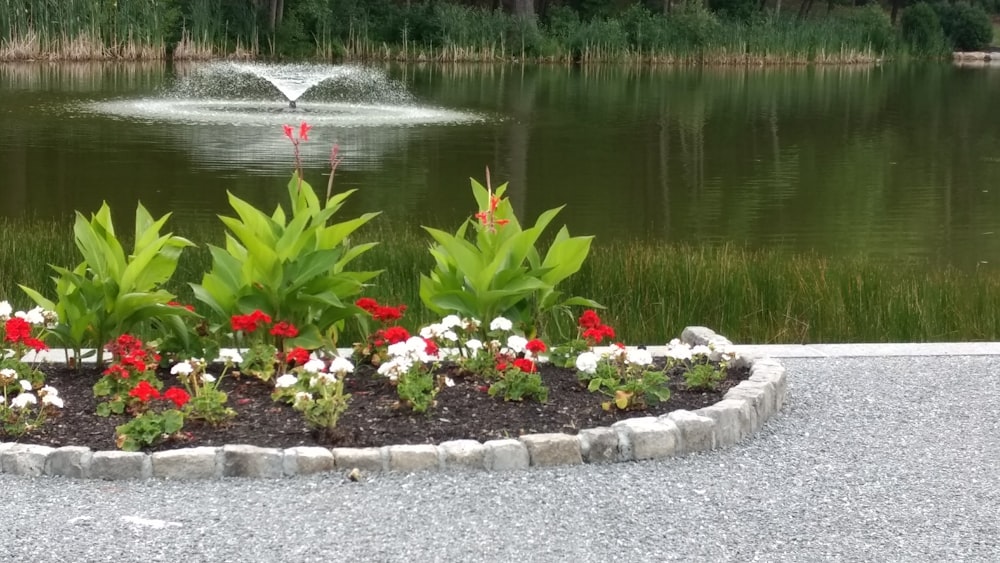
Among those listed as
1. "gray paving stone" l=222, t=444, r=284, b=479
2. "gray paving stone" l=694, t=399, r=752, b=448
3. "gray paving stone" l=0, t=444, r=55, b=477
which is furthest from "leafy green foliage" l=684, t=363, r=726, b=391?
"gray paving stone" l=0, t=444, r=55, b=477

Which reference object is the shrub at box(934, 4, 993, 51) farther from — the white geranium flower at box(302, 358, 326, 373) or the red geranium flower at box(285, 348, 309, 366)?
the white geranium flower at box(302, 358, 326, 373)

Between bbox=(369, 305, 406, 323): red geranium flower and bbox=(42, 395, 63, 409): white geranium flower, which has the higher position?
bbox=(369, 305, 406, 323): red geranium flower

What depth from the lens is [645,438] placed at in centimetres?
481

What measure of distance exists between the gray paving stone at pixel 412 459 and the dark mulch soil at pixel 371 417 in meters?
0.18

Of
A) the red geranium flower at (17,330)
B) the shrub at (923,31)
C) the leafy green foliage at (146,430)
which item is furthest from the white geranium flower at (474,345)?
the shrub at (923,31)

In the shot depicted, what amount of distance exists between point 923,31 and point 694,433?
→ 42894mm

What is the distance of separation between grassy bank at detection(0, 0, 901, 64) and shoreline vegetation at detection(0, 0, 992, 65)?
3 centimetres

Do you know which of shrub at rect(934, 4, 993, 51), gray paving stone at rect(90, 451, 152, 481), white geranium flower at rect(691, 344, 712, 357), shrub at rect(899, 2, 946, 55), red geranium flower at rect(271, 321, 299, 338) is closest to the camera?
gray paving stone at rect(90, 451, 152, 481)

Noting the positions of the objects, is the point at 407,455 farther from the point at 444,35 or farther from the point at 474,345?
the point at 444,35

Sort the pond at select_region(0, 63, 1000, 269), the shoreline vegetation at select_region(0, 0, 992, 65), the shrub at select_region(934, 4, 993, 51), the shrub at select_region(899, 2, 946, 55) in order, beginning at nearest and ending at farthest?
the pond at select_region(0, 63, 1000, 269)
the shoreline vegetation at select_region(0, 0, 992, 65)
the shrub at select_region(899, 2, 946, 55)
the shrub at select_region(934, 4, 993, 51)

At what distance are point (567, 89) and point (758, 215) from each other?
14.7 metres

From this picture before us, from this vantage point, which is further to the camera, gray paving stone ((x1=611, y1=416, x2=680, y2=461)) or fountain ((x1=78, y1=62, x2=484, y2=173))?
fountain ((x1=78, y1=62, x2=484, y2=173))

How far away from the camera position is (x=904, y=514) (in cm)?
436

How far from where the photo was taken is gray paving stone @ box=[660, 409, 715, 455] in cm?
490
